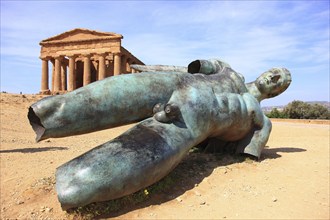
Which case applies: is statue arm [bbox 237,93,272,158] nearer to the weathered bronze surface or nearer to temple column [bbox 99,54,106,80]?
the weathered bronze surface

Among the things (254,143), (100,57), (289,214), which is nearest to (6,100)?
(100,57)

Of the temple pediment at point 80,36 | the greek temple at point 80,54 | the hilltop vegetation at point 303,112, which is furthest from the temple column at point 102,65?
the hilltop vegetation at point 303,112

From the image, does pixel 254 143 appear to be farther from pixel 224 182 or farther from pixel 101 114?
pixel 101 114

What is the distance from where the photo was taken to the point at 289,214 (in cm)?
371

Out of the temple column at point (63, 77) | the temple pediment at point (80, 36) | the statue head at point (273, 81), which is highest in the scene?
the temple pediment at point (80, 36)

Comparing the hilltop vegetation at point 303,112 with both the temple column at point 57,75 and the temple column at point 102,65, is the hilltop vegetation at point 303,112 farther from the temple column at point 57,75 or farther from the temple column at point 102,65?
the temple column at point 57,75

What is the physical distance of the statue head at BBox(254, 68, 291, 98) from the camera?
596 centimetres

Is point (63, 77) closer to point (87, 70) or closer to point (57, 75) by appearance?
point (57, 75)

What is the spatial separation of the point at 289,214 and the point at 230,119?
1618 millimetres

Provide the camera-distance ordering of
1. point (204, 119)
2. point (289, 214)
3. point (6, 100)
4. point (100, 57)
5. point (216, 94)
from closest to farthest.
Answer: point (289, 214) < point (204, 119) < point (216, 94) < point (6, 100) < point (100, 57)

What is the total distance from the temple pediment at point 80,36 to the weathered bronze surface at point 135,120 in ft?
99.2

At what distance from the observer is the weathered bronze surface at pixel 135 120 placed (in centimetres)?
331

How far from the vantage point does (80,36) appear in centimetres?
3544

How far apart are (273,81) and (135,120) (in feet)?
9.73
